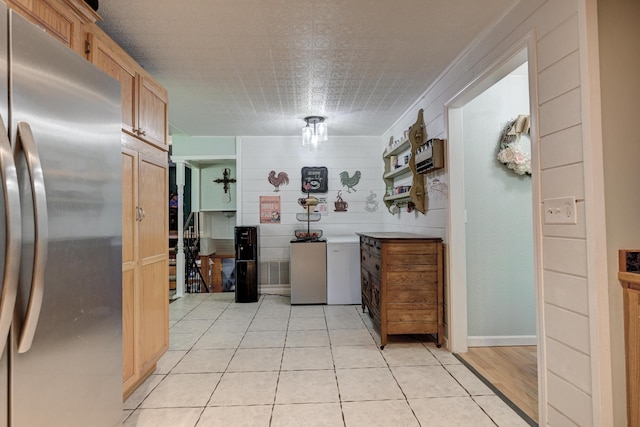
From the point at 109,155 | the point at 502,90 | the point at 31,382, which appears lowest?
the point at 31,382

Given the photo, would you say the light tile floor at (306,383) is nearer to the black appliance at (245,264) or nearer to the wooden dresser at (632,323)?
the wooden dresser at (632,323)

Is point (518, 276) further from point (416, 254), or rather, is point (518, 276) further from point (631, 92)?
point (631, 92)

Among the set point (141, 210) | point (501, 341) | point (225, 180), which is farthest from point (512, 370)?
point (225, 180)

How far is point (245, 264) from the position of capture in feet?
14.9

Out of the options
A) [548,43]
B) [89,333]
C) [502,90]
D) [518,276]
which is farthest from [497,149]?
[89,333]

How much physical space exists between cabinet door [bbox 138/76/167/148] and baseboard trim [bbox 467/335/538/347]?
3031 mm

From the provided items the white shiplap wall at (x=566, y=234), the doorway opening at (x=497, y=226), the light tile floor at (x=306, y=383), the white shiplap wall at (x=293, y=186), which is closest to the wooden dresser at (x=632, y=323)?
the white shiplap wall at (x=566, y=234)

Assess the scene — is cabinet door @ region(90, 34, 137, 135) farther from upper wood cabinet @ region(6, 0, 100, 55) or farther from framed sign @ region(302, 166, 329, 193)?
framed sign @ region(302, 166, 329, 193)

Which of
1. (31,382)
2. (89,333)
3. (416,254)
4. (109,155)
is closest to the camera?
(31,382)

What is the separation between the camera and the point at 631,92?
4.71ft

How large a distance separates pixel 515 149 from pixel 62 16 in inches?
124

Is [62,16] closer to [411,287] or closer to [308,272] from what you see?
[411,287]

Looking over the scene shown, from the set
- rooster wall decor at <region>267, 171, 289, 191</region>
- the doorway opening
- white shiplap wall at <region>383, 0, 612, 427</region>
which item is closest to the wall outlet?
white shiplap wall at <region>383, 0, 612, 427</region>

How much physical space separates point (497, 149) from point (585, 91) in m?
1.59
